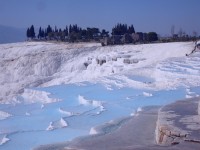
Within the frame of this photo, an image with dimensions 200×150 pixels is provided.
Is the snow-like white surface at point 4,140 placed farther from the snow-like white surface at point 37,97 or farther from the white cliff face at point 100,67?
the white cliff face at point 100,67

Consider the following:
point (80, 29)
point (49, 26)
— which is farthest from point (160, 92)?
point (49, 26)

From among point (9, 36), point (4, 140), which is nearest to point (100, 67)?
point (4, 140)

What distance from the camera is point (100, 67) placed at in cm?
1986

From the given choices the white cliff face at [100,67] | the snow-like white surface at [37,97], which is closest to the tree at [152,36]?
the white cliff face at [100,67]

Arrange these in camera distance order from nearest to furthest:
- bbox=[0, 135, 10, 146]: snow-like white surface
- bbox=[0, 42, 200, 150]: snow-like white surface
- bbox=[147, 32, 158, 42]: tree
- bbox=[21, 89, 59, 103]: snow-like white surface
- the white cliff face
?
bbox=[0, 135, 10, 146]: snow-like white surface → bbox=[0, 42, 200, 150]: snow-like white surface → bbox=[21, 89, 59, 103]: snow-like white surface → the white cliff face → bbox=[147, 32, 158, 42]: tree

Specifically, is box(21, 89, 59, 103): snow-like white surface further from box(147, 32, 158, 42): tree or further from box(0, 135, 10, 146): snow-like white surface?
box(147, 32, 158, 42): tree

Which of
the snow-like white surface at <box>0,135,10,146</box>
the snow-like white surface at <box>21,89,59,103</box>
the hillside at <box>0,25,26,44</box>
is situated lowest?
the snow-like white surface at <box>21,89,59,103</box>

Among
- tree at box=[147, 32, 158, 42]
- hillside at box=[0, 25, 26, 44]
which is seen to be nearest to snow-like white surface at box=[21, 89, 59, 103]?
tree at box=[147, 32, 158, 42]

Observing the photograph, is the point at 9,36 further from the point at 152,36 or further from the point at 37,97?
the point at 37,97

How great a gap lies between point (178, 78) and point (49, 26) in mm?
38698

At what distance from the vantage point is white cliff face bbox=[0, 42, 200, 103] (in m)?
12.5

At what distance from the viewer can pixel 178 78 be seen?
11633mm

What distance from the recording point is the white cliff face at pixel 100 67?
1248cm

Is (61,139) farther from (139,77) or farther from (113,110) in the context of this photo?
(139,77)
